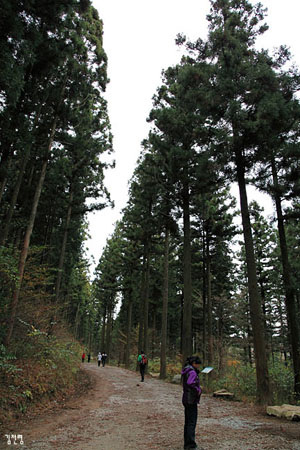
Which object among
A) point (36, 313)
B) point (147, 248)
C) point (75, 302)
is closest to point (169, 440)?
point (36, 313)

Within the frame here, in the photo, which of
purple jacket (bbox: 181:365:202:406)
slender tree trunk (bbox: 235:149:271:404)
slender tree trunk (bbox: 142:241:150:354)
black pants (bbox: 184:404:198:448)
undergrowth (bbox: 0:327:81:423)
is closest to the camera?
black pants (bbox: 184:404:198:448)

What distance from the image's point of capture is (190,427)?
4.57 meters

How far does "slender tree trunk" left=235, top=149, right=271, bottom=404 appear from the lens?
8602 mm

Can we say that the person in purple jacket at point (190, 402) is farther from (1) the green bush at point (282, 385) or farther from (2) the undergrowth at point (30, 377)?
(1) the green bush at point (282, 385)

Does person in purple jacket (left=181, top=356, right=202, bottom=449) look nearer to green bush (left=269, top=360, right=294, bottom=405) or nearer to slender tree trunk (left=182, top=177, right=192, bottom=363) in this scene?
green bush (left=269, top=360, right=294, bottom=405)

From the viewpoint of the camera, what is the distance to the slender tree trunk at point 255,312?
28.2 feet

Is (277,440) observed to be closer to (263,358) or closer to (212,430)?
(212,430)

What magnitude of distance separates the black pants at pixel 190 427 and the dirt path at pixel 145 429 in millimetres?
191

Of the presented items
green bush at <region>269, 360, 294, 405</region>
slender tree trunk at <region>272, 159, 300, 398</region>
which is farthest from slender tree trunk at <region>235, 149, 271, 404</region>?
slender tree trunk at <region>272, 159, 300, 398</region>

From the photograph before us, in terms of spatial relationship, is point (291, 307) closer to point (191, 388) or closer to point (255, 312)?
point (255, 312)

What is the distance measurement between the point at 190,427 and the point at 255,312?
5.44m

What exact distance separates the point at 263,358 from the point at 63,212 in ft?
48.5

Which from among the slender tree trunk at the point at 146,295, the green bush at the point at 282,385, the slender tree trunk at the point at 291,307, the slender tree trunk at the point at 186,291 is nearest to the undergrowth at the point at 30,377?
the slender tree trunk at the point at 186,291

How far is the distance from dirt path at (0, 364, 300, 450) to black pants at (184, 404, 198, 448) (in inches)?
7.5
